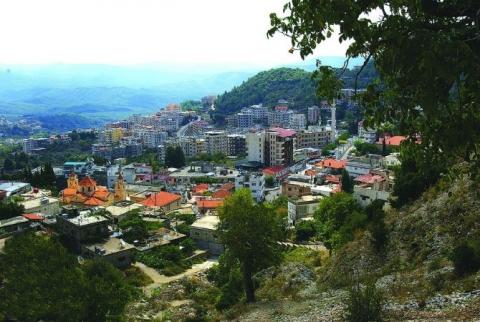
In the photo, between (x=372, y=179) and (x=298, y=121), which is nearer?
(x=372, y=179)

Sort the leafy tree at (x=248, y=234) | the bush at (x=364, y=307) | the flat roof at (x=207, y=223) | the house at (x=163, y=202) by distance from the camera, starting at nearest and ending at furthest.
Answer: the bush at (x=364, y=307) < the leafy tree at (x=248, y=234) < the flat roof at (x=207, y=223) < the house at (x=163, y=202)

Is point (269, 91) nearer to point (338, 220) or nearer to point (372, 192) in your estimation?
point (372, 192)

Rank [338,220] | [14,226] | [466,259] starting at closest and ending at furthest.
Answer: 1. [466,259]
2. [338,220]
3. [14,226]

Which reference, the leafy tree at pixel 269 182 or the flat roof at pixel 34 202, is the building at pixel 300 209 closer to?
the leafy tree at pixel 269 182

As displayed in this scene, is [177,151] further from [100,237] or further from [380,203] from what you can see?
[380,203]

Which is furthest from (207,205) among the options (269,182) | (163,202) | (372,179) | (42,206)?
(269,182)

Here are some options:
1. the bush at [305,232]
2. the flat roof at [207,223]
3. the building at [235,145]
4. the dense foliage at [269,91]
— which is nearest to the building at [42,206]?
the flat roof at [207,223]
